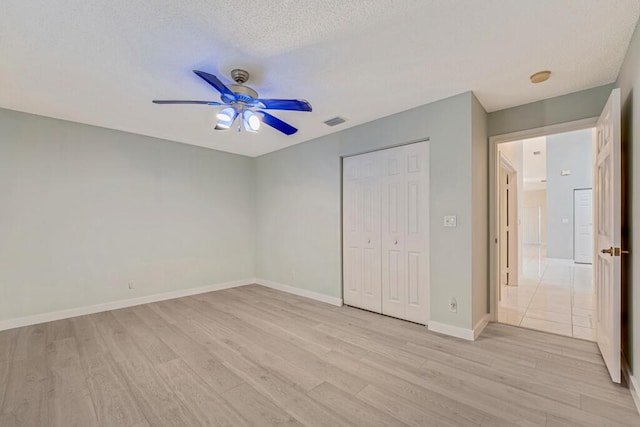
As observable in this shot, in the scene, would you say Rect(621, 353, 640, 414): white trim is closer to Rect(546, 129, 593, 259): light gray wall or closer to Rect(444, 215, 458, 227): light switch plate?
Rect(444, 215, 458, 227): light switch plate

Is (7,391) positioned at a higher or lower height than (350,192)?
lower

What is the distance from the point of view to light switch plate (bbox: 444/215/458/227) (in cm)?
293

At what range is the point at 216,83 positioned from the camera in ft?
6.91

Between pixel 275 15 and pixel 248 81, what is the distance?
0.92 metres

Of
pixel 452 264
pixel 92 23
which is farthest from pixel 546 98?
pixel 92 23

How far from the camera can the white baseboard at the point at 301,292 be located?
4107 millimetres

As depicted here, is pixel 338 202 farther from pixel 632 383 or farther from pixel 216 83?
pixel 632 383

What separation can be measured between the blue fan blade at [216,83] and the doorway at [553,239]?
3237 millimetres

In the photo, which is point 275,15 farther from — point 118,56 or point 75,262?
point 75,262

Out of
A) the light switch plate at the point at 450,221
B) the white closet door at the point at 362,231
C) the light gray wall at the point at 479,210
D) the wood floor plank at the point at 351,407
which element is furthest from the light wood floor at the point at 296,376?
the light switch plate at the point at 450,221

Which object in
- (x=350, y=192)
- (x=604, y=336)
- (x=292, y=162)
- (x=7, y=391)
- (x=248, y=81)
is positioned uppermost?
(x=248, y=81)

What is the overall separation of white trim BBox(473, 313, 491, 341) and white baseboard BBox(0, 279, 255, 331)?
4025 millimetres

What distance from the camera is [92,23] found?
6.02 feet

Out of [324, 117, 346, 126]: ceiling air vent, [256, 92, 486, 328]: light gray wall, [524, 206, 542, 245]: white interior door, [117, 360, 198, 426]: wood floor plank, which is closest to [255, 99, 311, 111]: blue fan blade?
[324, 117, 346, 126]: ceiling air vent
